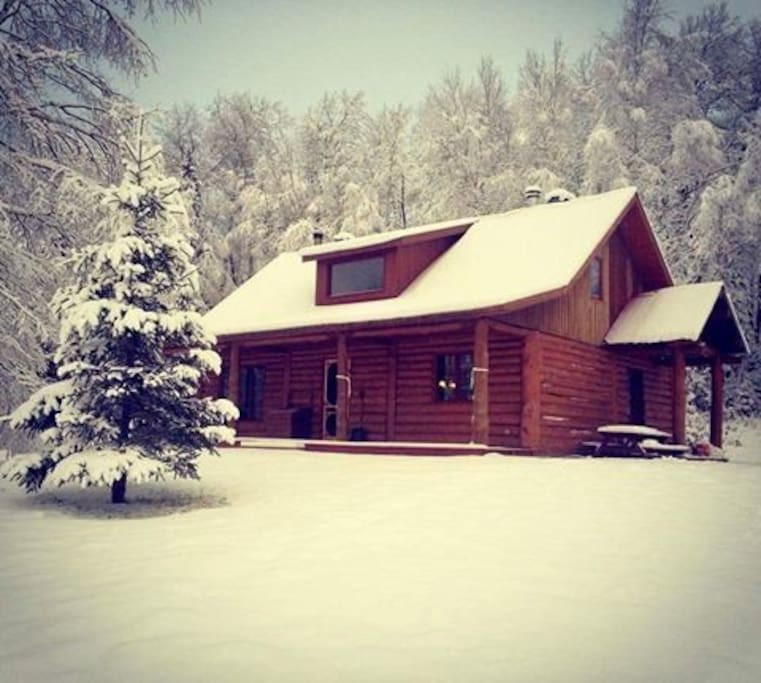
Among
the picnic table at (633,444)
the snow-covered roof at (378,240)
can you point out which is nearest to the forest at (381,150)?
the snow-covered roof at (378,240)

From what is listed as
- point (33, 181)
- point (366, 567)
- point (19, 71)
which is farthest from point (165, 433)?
point (19, 71)

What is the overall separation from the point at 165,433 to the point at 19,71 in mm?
5214

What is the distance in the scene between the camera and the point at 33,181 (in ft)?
32.9

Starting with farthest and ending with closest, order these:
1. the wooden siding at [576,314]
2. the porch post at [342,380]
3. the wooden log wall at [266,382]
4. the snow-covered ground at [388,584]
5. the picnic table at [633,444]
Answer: the wooden log wall at [266,382] < the porch post at [342,380] < the wooden siding at [576,314] < the picnic table at [633,444] < the snow-covered ground at [388,584]

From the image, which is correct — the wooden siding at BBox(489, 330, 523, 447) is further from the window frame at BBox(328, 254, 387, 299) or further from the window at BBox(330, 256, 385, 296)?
the window at BBox(330, 256, 385, 296)

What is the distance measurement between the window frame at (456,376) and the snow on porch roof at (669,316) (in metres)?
3.96

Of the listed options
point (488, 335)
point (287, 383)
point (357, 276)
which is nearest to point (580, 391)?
point (488, 335)

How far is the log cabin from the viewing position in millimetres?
16203

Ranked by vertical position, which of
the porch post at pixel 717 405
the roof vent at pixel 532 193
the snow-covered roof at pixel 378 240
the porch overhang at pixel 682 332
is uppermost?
the roof vent at pixel 532 193

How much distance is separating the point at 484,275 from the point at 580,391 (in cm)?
392

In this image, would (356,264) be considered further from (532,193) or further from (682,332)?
(682,332)

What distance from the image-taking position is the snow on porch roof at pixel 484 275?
1584 cm

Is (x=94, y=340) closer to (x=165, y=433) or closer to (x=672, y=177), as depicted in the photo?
(x=165, y=433)

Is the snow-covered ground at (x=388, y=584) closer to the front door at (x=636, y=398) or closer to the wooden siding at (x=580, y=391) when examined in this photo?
the wooden siding at (x=580, y=391)
